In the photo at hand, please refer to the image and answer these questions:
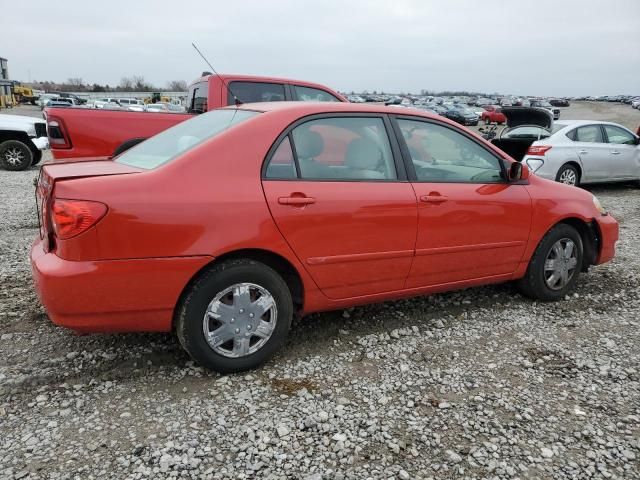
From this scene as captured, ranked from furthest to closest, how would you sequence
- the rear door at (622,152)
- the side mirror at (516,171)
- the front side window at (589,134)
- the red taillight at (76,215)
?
1. the rear door at (622,152)
2. the front side window at (589,134)
3. the side mirror at (516,171)
4. the red taillight at (76,215)

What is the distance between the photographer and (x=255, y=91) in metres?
6.72

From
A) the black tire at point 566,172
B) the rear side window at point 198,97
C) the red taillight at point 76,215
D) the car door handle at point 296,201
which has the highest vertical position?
the rear side window at point 198,97

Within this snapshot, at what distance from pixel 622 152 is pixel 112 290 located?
10.7 m

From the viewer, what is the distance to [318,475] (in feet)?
7.40

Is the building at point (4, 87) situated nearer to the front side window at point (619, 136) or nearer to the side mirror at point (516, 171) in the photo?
the front side window at point (619, 136)

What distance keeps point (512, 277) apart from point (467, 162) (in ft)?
3.47

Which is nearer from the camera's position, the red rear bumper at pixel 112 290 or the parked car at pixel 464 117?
the red rear bumper at pixel 112 290

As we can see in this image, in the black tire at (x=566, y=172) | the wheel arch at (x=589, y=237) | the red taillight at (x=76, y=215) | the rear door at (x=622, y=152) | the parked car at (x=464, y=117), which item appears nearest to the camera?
the red taillight at (x=76, y=215)

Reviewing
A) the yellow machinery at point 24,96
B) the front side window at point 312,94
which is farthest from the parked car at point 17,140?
the yellow machinery at point 24,96

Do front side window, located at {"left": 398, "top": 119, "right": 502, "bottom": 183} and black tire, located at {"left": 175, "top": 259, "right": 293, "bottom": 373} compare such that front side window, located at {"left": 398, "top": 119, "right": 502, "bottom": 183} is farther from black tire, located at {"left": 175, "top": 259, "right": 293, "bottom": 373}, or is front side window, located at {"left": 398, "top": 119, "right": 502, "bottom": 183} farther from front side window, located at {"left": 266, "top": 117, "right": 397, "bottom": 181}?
black tire, located at {"left": 175, "top": 259, "right": 293, "bottom": 373}

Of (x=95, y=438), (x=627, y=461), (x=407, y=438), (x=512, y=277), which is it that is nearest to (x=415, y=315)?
(x=512, y=277)

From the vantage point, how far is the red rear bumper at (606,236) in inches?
175

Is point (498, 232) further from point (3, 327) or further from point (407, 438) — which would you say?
point (3, 327)

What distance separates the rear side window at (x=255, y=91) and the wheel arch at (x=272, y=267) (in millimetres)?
4109
